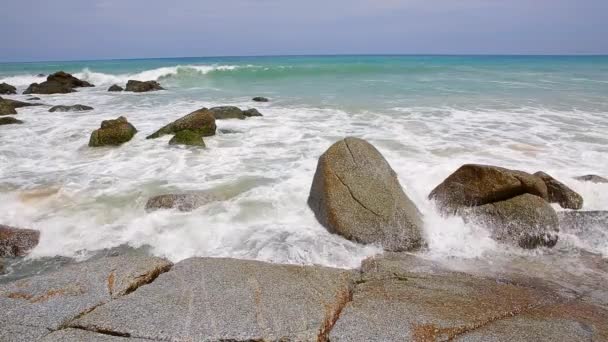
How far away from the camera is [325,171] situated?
16.7 feet

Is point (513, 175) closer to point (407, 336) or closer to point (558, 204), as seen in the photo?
point (558, 204)

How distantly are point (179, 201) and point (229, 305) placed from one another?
3.09m

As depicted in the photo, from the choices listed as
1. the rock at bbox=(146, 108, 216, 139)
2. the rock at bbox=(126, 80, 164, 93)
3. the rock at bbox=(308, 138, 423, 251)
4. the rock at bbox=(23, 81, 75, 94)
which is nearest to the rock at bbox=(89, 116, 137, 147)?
the rock at bbox=(146, 108, 216, 139)

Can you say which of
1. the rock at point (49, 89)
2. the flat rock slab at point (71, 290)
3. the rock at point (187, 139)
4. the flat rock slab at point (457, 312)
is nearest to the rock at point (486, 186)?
the flat rock slab at point (457, 312)

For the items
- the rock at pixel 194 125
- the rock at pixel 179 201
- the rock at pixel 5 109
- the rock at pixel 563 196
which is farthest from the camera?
the rock at pixel 5 109

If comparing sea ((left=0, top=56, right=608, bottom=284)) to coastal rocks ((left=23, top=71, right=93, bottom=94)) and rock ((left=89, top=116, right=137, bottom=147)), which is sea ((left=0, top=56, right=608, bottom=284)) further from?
coastal rocks ((left=23, top=71, right=93, bottom=94))

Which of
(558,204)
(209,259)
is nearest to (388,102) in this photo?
(558,204)

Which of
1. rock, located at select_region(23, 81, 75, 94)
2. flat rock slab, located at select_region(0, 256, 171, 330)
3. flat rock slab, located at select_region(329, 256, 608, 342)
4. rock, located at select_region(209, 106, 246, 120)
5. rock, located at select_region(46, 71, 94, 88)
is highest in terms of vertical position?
rock, located at select_region(46, 71, 94, 88)

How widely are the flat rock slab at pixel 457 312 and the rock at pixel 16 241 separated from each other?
388cm

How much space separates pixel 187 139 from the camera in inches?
372

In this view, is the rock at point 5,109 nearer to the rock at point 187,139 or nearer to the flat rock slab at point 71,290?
the rock at point 187,139

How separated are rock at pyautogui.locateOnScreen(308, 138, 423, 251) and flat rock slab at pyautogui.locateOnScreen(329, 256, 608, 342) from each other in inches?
30.9

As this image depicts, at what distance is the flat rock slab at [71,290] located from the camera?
111 inches

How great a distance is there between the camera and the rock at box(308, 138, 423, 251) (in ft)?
14.8
